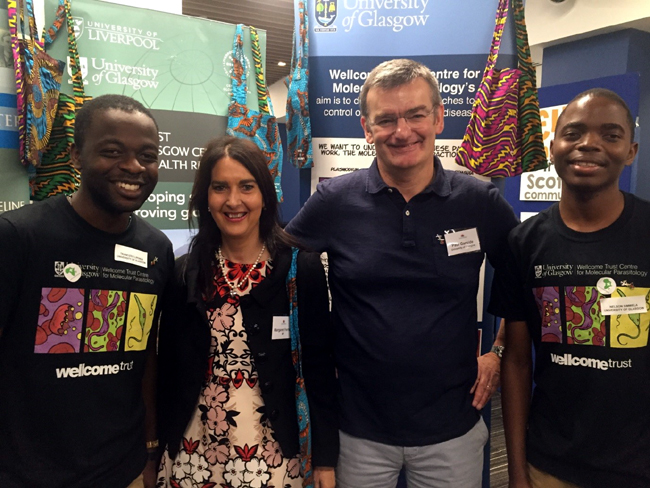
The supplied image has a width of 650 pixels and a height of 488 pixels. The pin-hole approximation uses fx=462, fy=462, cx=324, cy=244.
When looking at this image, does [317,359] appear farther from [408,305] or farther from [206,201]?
[206,201]

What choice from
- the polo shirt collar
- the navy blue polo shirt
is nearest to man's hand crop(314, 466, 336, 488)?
Result: the navy blue polo shirt

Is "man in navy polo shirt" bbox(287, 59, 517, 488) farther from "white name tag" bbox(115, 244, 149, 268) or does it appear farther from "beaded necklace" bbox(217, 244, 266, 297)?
"white name tag" bbox(115, 244, 149, 268)

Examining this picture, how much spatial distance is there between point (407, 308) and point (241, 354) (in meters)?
0.57

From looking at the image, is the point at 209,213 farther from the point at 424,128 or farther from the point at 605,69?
the point at 605,69

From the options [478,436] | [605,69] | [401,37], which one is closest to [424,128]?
[401,37]

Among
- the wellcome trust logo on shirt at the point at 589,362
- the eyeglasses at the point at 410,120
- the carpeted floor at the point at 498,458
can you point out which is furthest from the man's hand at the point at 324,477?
the carpeted floor at the point at 498,458

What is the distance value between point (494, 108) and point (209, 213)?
135 cm

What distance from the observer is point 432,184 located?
5.37 feet

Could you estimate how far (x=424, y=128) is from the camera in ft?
5.15

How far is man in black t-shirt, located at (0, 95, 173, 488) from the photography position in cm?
125

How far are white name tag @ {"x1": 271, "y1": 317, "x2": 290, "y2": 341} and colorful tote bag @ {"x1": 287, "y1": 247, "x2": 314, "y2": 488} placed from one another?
13 mm

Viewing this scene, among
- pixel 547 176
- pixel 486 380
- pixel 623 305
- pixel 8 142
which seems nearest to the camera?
pixel 623 305

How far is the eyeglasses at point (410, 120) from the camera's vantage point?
1.56 meters

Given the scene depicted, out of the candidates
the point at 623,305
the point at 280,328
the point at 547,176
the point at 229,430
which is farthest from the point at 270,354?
the point at 547,176
